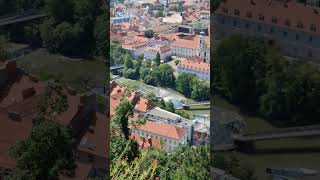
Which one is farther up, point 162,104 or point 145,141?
point 162,104

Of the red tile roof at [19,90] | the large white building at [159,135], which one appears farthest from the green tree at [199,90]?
the red tile roof at [19,90]

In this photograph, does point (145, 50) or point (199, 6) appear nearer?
point (199, 6)

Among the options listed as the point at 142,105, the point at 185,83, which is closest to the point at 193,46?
the point at 185,83

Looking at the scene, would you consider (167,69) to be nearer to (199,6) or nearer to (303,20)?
(199,6)

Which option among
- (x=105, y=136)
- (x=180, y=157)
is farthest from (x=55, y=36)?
(x=180, y=157)

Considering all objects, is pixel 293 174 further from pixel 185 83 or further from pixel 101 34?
pixel 101 34
